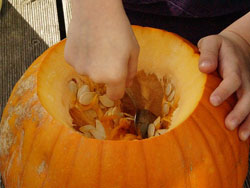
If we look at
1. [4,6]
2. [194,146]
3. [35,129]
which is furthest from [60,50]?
[4,6]

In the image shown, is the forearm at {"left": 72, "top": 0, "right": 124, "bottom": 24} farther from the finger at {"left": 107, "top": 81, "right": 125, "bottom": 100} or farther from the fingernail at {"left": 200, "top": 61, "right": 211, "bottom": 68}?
the fingernail at {"left": 200, "top": 61, "right": 211, "bottom": 68}

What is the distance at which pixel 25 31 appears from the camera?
42.4 inches

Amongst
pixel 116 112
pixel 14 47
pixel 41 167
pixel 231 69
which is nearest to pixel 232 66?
pixel 231 69

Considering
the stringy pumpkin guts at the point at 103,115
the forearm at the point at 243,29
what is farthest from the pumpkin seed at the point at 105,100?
the forearm at the point at 243,29

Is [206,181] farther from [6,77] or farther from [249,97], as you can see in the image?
[6,77]

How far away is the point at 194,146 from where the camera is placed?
0.51m

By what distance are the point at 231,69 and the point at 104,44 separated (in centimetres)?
30

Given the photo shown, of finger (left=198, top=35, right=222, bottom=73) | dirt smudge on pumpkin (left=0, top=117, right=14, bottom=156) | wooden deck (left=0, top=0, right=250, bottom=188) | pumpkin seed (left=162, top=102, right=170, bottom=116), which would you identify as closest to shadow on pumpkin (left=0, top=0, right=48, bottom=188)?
wooden deck (left=0, top=0, right=250, bottom=188)

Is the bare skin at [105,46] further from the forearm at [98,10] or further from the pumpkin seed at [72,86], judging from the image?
the pumpkin seed at [72,86]

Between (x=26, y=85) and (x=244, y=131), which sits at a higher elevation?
(x=26, y=85)

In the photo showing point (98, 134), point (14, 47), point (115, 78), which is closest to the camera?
point (115, 78)

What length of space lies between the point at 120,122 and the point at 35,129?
0.19 metres

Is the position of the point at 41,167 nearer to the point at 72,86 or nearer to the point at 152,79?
the point at 72,86

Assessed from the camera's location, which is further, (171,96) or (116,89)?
(171,96)
